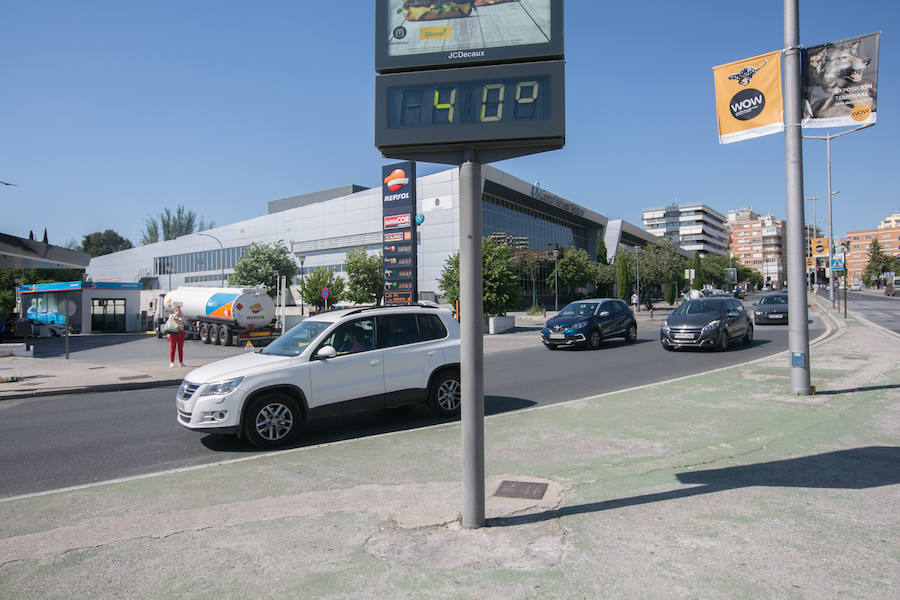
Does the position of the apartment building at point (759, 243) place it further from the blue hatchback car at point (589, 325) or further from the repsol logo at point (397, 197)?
the blue hatchback car at point (589, 325)

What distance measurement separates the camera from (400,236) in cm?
3150

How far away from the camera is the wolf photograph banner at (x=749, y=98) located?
8.75m

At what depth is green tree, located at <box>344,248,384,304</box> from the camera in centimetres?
4241

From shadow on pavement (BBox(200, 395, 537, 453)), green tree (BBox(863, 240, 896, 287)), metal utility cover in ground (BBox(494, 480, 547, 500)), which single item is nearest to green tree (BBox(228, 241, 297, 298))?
shadow on pavement (BBox(200, 395, 537, 453))

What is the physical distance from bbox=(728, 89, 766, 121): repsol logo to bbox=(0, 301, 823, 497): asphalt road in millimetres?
4989

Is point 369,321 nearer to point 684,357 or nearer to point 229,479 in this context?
point 229,479

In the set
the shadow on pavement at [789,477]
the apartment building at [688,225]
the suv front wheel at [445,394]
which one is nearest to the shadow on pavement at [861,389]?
the shadow on pavement at [789,477]

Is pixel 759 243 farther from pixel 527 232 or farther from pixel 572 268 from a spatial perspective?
pixel 572 268

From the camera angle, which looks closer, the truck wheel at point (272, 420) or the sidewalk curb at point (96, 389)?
the truck wheel at point (272, 420)

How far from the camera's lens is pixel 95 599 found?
314 centimetres

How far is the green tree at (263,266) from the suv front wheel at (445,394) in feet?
A: 165

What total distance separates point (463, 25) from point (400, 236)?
2770 centimetres

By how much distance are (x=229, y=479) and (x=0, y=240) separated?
56.2 feet

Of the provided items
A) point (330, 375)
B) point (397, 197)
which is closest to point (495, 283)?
point (397, 197)
